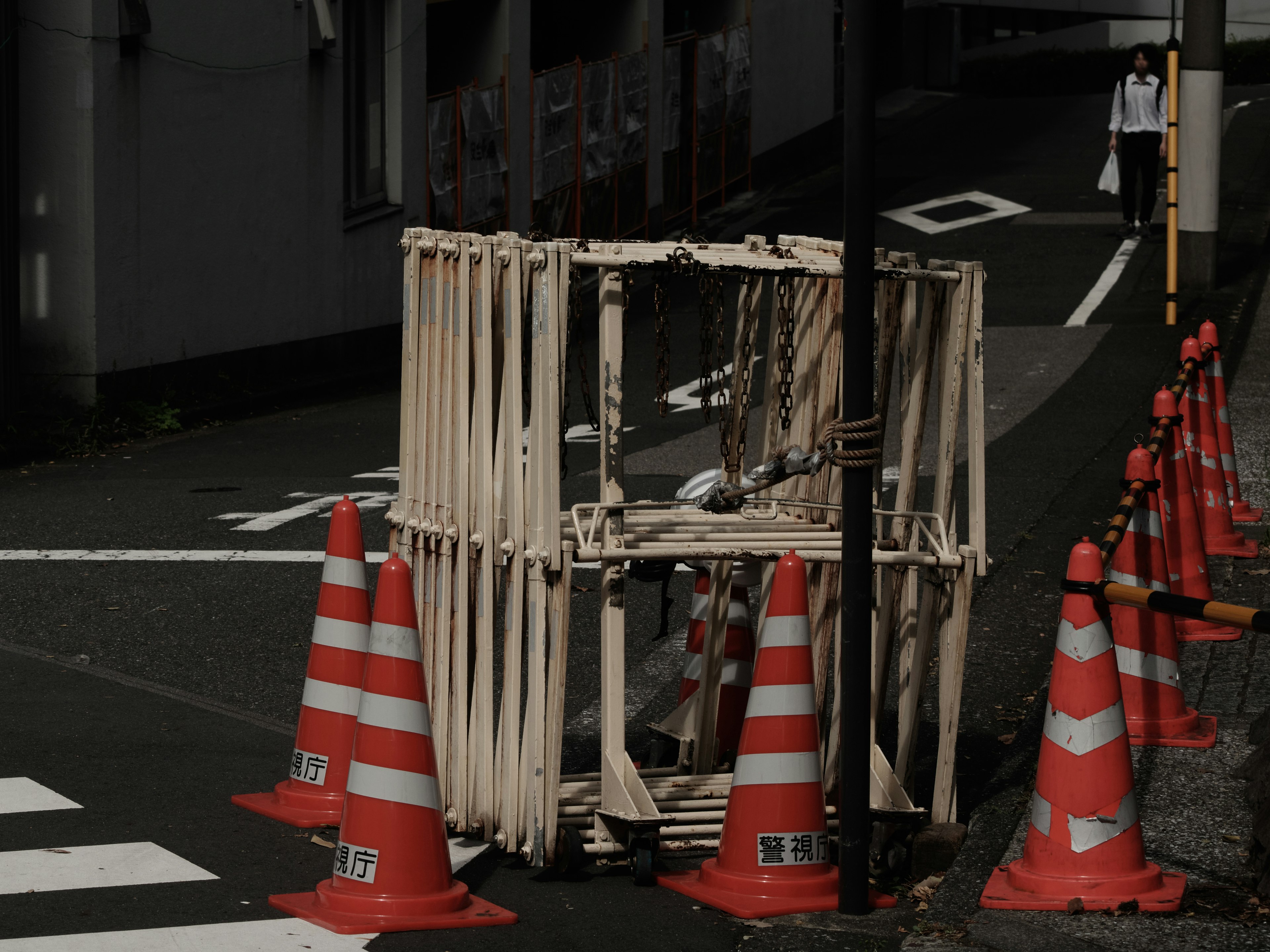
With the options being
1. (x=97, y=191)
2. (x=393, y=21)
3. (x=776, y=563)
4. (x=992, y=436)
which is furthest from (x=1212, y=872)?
(x=393, y=21)

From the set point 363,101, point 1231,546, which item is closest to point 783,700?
point 1231,546

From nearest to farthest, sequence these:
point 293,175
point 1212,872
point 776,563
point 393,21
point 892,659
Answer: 1. point 1212,872
2. point 776,563
3. point 892,659
4. point 293,175
5. point 393,21

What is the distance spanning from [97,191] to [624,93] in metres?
10.3

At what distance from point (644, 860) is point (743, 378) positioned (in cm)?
176

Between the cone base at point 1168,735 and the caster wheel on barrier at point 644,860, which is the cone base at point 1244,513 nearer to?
the cone base at point 1168,735

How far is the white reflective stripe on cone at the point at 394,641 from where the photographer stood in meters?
5.03

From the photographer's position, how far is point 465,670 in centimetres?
566

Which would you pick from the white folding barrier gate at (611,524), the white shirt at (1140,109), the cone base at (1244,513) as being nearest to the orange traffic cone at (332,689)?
the white folding barrier gate at (611,524)

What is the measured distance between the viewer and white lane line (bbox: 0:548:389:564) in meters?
9.83

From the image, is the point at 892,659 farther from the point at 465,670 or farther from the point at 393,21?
the point at 393,21

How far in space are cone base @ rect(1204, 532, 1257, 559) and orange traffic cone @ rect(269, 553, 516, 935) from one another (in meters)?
5.40

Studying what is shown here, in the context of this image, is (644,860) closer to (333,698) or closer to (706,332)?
(333,698)

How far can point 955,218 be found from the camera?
23297 mm

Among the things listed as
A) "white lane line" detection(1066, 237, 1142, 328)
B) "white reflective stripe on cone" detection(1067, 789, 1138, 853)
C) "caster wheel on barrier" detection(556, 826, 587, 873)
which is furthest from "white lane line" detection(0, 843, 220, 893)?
"white lane line" detection(1066, 237, 1142, 328)
